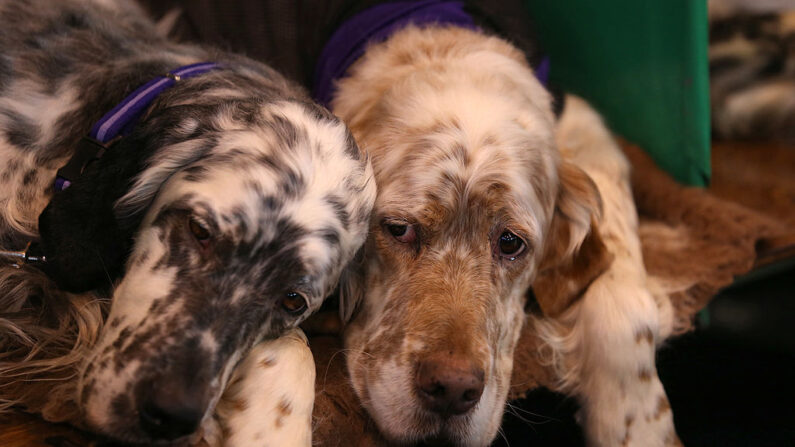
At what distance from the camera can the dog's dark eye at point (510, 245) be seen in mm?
1994

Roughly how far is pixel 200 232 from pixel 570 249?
118 cm

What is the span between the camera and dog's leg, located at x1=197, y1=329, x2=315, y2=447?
164cm

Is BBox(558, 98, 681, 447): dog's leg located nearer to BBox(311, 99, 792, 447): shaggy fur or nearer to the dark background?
BBox(311, 99, 792, 447): shaggy fur

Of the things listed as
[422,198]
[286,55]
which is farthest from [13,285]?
[286,55]

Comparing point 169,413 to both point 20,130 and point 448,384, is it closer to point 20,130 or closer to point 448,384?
point 448,384

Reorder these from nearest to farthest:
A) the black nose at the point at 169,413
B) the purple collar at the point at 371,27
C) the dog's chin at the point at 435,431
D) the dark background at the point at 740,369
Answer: the black nose at the point at 169,413, the dog's chin at the point at 435,431, the dark background at the point at 740,369, the purple collar at the point at 371,27

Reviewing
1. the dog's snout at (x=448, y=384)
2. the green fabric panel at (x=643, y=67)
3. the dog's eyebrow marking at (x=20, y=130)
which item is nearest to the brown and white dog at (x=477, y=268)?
A: the dog's snout at (x=448, y=384)

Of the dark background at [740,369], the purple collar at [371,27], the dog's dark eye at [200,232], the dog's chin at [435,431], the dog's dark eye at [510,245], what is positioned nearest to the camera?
the dog's dark eye at [200,232]

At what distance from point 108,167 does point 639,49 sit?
2216 mm

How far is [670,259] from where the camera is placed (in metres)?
2.58

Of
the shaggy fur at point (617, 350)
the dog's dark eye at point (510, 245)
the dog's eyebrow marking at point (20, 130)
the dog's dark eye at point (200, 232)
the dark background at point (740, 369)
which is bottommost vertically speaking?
the dark background at point (740, 369)

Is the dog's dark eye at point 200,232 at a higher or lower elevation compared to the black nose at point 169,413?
higher

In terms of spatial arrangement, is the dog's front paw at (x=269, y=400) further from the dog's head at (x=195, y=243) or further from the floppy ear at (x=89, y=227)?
the floppy ear at (x=89, y=227)

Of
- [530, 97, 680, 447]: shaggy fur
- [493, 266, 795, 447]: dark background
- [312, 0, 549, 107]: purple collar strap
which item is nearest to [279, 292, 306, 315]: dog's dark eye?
[530, 97, 680, 447]: shaggy fur
